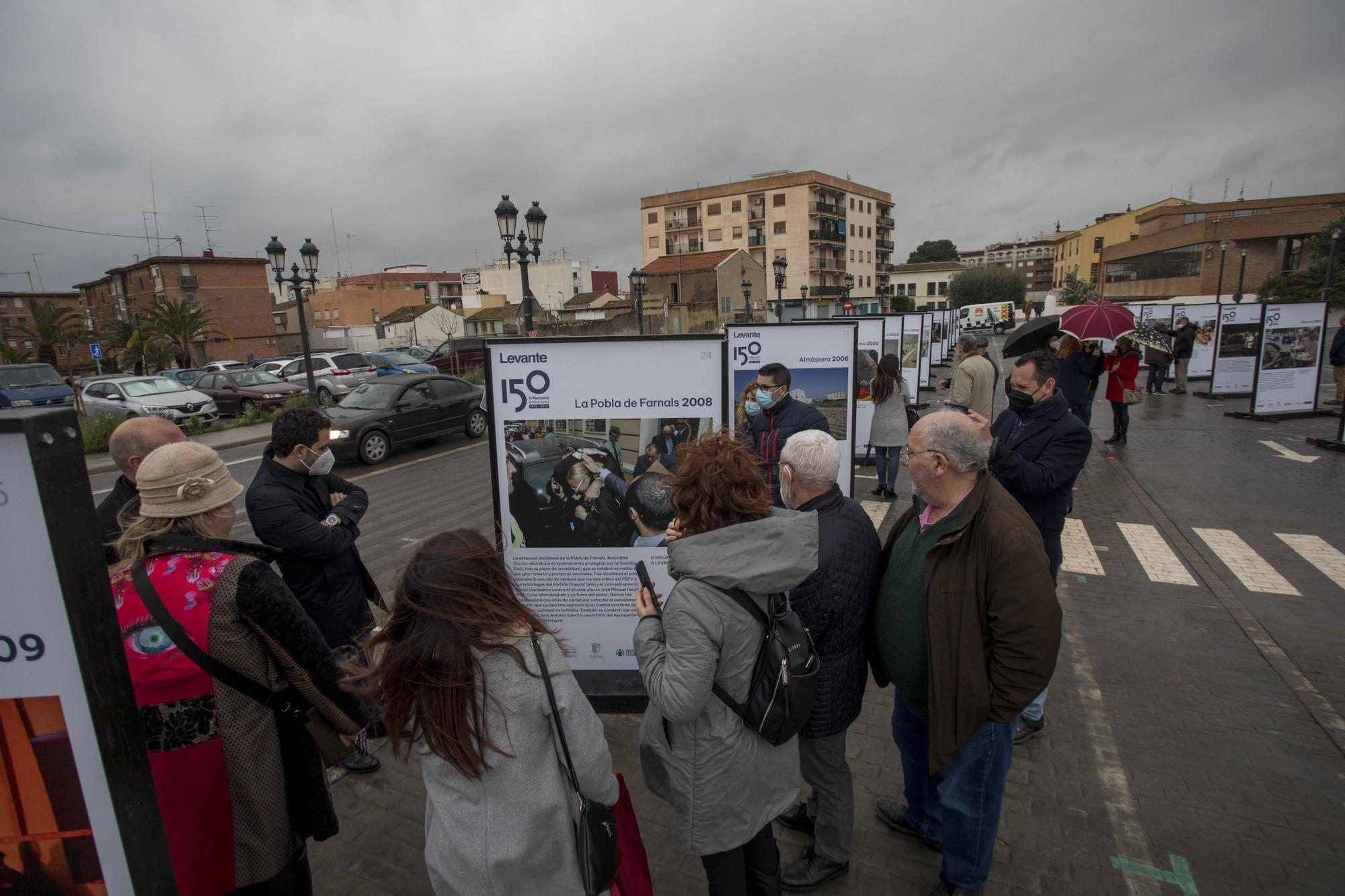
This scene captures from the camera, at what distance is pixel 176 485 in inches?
82.1

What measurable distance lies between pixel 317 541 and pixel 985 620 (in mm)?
3116

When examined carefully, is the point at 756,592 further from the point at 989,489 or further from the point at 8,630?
the point at 8,630

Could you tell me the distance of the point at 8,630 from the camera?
1266 millimetres

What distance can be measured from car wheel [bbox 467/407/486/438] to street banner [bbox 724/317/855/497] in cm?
981

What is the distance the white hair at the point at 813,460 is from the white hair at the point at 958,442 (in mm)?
360

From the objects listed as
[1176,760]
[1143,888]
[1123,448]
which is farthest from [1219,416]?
[1143,888]

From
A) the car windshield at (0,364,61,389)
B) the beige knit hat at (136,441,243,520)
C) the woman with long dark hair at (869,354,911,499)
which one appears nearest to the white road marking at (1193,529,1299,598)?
the woman with long dark hair at (869,354,911,499)

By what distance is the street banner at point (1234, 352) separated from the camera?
591 inches

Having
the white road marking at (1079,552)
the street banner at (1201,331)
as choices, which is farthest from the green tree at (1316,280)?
the white road marking at (1079,552)

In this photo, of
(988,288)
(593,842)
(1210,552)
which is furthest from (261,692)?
(988,288)

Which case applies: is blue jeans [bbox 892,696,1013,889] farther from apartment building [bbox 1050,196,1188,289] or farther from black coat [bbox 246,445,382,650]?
apartment building [bbox 1050,196,1188,289]

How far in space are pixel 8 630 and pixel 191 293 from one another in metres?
61.1

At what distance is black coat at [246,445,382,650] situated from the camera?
127 inches

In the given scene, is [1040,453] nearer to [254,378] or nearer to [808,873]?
[808,873]
